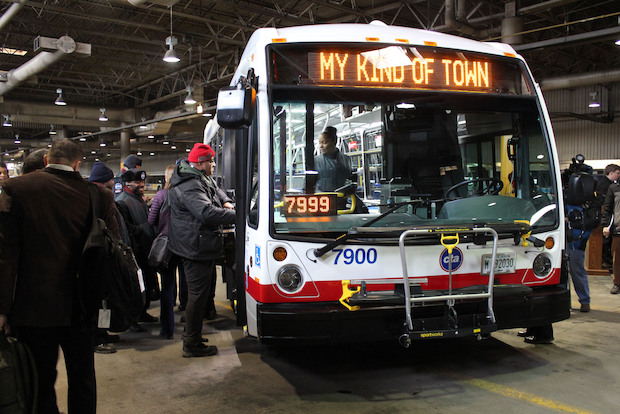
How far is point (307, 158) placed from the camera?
409 cm

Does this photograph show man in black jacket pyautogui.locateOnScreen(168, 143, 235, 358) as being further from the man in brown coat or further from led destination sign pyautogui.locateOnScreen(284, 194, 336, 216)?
the man in brown coat

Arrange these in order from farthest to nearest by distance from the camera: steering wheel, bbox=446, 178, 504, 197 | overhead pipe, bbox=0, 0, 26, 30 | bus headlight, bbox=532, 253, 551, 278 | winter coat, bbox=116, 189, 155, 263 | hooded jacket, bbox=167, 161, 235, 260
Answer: overhead pipe, bbox=0, 0, 26, 30
winter coat, bbox=116, 189, 155, 263
hooded jacket, bbox=167, 161, 235, 260
steering wheel, bbox=446, 178, 504, 197
bus headlight, bbox=532, 253, 551, 278

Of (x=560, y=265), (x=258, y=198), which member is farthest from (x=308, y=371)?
(x=560, y=265)

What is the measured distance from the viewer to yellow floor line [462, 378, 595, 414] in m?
3.65

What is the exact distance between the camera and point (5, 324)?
9.20 ft

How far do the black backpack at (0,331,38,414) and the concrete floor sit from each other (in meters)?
1.07

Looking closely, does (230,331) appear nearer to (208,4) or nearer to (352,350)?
(352,350)

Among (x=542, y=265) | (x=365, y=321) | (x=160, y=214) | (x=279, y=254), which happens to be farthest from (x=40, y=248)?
(x=542, y=265)

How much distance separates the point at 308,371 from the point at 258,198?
5.33 feet

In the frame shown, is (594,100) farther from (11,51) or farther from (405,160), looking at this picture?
(11,51)

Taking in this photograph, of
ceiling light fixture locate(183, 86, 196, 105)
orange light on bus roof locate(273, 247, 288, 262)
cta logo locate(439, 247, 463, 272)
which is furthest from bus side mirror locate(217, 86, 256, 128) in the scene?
ceiling light fixture locate(183, 86, 196, 105)

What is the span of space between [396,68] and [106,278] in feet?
8.55

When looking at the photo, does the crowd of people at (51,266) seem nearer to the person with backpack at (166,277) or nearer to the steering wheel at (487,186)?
the person with backpack at (166,277)

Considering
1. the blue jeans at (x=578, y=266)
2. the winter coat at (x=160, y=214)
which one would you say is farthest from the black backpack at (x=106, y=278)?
the blue jeans at (x=578, y=266)
